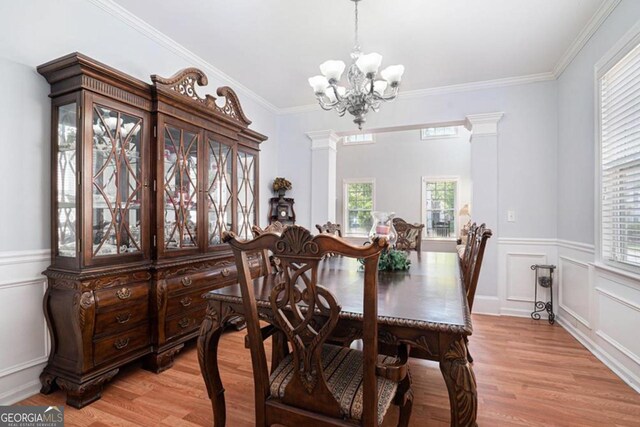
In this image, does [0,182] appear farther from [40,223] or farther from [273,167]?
[273,167]

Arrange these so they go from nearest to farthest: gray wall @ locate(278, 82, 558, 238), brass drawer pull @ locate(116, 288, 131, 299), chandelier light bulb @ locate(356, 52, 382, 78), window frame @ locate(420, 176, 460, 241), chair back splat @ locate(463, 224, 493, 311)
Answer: chair back splat @ locate(463, 224, 493, 311), brass drawer pull @ locate(116, 288, 131, 299), chandelier light bulb @ locate(356, 52, 382, 78), gray wall @ locate(278, 82, 558, 238), window frame @ locate(420, 176, 460, 241)

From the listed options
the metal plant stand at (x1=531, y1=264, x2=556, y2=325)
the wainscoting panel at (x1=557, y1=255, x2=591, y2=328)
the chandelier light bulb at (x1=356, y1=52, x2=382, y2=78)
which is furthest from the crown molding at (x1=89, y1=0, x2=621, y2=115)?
the metal plant stand at (x1=531, y1=264, x2=556, y2=325)

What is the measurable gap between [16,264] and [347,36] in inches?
117

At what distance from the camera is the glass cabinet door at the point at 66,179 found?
76.6 inches

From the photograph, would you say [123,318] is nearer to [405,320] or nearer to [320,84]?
[405,320]

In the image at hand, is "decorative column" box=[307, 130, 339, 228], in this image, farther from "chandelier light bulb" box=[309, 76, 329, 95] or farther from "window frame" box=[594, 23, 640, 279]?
"window frame" box=[594, 23, 640, 279]

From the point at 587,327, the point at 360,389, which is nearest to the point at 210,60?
the point at 360,389

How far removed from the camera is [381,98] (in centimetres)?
247

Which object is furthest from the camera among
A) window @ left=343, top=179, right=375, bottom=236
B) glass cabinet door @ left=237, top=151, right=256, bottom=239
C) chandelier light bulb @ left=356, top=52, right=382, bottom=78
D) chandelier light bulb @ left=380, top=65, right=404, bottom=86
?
window @ left=343, top=179, right=375, bottom=236

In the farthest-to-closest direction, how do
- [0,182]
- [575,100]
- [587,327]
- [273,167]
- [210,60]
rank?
[273,167], [210,60], [575,100], [587,327], [0,182]

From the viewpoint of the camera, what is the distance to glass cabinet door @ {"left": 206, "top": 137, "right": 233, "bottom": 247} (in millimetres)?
2787

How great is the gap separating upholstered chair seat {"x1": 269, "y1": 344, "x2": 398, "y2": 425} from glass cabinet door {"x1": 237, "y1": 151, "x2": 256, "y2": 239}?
2.12 metres

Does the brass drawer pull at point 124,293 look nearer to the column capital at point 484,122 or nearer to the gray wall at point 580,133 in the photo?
the gray wall at point 580,133

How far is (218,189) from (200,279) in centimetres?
85
